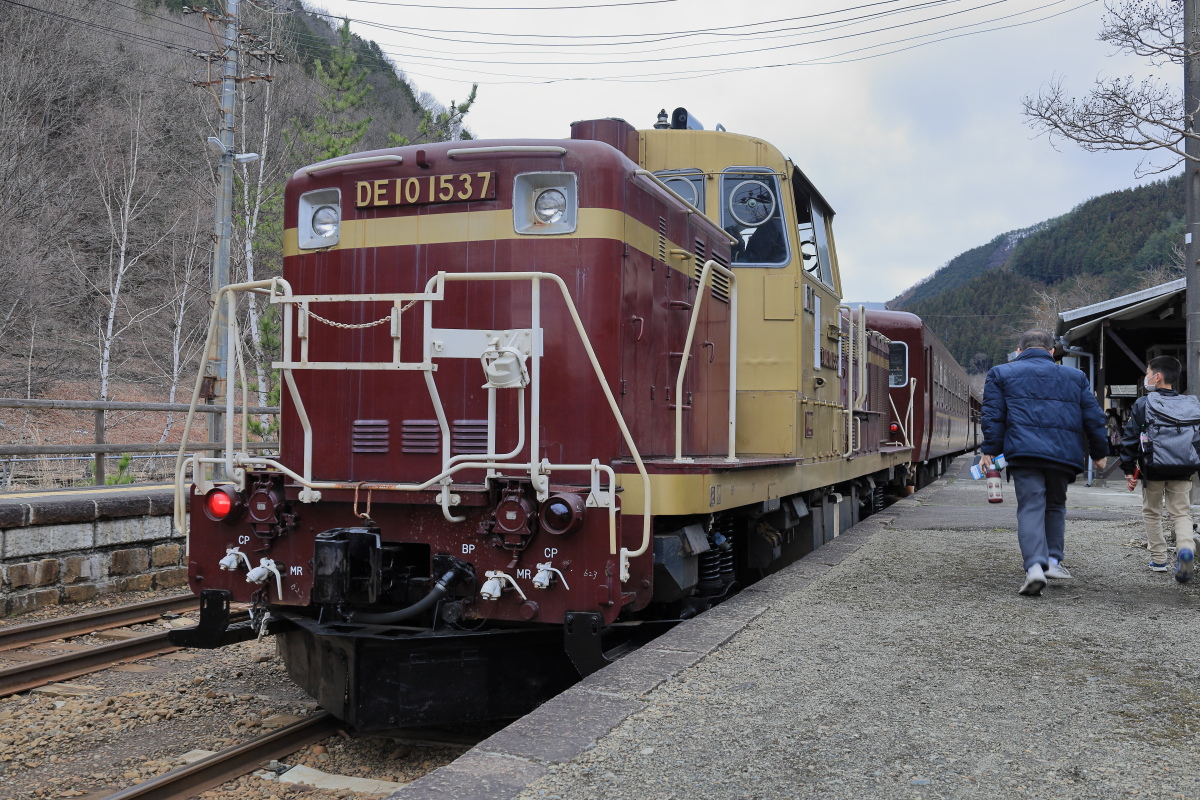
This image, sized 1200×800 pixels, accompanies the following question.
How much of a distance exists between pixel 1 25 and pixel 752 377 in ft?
92.1

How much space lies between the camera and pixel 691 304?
539 cm

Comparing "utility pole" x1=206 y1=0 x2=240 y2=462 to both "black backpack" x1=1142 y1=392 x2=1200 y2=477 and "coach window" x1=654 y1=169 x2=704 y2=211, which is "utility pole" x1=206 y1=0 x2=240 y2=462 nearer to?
"coach window" x1=654 y1=169 x2=704 y2=211

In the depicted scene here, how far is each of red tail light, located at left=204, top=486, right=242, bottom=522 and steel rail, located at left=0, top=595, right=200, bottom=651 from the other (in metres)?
2.72

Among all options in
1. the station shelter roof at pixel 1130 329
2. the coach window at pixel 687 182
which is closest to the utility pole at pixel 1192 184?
the station shelter roof at pixel 1130 329

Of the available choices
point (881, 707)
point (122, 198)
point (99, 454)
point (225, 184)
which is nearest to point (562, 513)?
point (881, 707)

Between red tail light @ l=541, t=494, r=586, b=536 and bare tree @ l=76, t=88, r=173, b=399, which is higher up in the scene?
bare tree @ l=76, t=88, r=173, b=399

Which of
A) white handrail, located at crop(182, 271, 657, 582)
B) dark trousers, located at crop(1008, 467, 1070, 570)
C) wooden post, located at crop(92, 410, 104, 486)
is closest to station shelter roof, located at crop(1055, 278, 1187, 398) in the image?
dark trousers, located at crop(1008, 467, 1070, 570)

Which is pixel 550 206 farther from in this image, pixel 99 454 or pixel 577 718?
pixel 99 454

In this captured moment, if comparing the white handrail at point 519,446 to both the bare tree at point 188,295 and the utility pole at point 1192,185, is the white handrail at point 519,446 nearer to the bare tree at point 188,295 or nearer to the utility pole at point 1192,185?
the utility pole at point 1192,185

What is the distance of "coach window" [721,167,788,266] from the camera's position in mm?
6031

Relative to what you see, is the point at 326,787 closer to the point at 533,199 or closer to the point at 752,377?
the point at 533,199

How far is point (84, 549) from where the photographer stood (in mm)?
7371

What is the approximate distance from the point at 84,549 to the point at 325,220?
428cm

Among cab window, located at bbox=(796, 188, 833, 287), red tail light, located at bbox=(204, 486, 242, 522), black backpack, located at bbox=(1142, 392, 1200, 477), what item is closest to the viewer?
red tail light, located at bbox=(204, 486, 242, 522)
